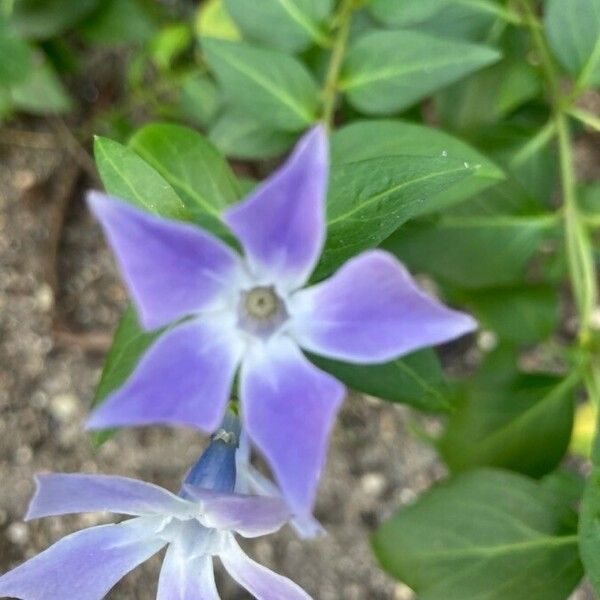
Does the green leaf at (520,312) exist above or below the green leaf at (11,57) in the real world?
below

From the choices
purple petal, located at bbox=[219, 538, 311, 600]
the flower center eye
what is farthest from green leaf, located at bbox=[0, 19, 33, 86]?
purple petal, located at bbox=[219, 538, 311, 600]

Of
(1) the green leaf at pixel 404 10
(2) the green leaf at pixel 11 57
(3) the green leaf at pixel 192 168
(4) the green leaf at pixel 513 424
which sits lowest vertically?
(4) the green leaf at pixel 513 424

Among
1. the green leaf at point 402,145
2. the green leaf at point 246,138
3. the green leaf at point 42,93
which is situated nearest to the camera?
the green leaf at point 402,145

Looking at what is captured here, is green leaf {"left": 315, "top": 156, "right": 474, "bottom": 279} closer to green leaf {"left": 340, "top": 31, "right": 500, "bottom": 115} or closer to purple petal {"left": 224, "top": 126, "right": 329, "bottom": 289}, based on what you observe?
purple petal {"left": 224, "top": 126, "right": 329, "bottom": 289}

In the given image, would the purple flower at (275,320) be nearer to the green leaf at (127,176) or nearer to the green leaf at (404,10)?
the green leaf at (127,176)

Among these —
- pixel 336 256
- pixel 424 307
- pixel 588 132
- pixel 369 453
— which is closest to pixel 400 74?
pixel 336 256

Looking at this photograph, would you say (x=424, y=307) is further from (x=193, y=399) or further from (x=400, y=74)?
(x=400, y=74)

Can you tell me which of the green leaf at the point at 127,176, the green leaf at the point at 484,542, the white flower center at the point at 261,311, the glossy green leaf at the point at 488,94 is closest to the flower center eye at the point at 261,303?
the white flower center at the point at 261,311
